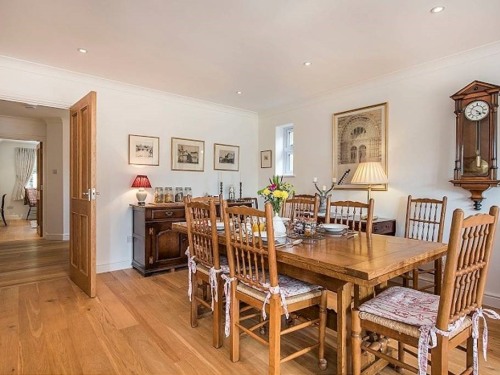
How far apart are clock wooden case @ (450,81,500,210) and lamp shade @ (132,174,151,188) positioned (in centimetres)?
349

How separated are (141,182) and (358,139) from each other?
9.40 ft

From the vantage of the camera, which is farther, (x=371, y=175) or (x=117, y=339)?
(x=371, y=175)

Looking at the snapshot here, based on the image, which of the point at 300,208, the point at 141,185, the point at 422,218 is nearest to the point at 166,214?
the point at 141,185

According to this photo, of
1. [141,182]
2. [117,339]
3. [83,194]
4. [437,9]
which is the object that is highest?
[437,9]

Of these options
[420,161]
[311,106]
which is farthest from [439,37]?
[311,106]

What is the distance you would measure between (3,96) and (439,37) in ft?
14.0

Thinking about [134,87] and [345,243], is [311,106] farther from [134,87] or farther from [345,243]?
[345,243]

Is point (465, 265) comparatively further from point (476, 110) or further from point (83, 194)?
point (83, 194)

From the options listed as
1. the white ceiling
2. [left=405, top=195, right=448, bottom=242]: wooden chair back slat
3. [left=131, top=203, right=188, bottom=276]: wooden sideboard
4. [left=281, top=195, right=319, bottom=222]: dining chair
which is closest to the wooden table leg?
[left=281, top=195, right=319, bottom=222]: dining chair

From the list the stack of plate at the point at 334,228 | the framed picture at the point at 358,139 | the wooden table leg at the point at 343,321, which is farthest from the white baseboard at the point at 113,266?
the wooden table leg at the point at 343,321

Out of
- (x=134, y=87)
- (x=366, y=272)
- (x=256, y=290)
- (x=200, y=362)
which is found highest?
(x=134, y=87)

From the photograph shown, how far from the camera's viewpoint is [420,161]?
10.9ft

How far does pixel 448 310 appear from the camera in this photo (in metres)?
1.28

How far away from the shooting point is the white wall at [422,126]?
2897 mm
